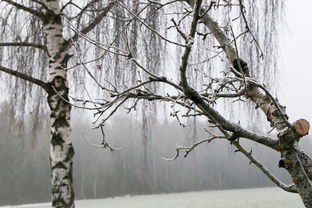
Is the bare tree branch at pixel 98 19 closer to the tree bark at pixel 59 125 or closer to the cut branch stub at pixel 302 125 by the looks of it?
the tree bark at pixel 59 125

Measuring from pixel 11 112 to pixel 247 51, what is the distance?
278 cm

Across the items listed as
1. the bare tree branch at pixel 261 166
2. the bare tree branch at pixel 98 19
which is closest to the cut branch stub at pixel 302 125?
the bare tree branch at pixel 261 166

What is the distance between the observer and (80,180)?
1912 centimetres

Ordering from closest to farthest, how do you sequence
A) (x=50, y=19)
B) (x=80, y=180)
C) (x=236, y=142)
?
(x=236, y=142)
(x=50, y=19)
(x=80, y=180)

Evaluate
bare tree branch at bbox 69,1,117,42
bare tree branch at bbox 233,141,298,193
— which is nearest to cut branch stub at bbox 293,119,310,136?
bare tree branch at bbox 233,141,298,193

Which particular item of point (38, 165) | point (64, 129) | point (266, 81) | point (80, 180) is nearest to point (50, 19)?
point (64, 129)

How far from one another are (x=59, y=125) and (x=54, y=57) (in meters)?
0.57

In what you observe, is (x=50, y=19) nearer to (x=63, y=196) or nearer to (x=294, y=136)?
(x=63, y=196)

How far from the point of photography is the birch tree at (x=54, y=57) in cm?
325

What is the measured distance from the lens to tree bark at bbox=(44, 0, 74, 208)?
3230 mm

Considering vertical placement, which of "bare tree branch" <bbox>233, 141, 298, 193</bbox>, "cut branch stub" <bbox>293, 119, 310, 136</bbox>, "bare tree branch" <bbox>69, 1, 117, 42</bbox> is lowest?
"bare tree branch" <bbox>233, 141, 298, 193</bbox>

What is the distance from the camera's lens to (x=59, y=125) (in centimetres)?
331

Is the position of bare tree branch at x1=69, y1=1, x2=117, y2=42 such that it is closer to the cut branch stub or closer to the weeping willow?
the weeping willow

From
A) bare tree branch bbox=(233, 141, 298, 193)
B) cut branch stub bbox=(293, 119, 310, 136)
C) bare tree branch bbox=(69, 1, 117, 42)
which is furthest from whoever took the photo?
bare tree branch bbox=(69, 1, 117, 42)
